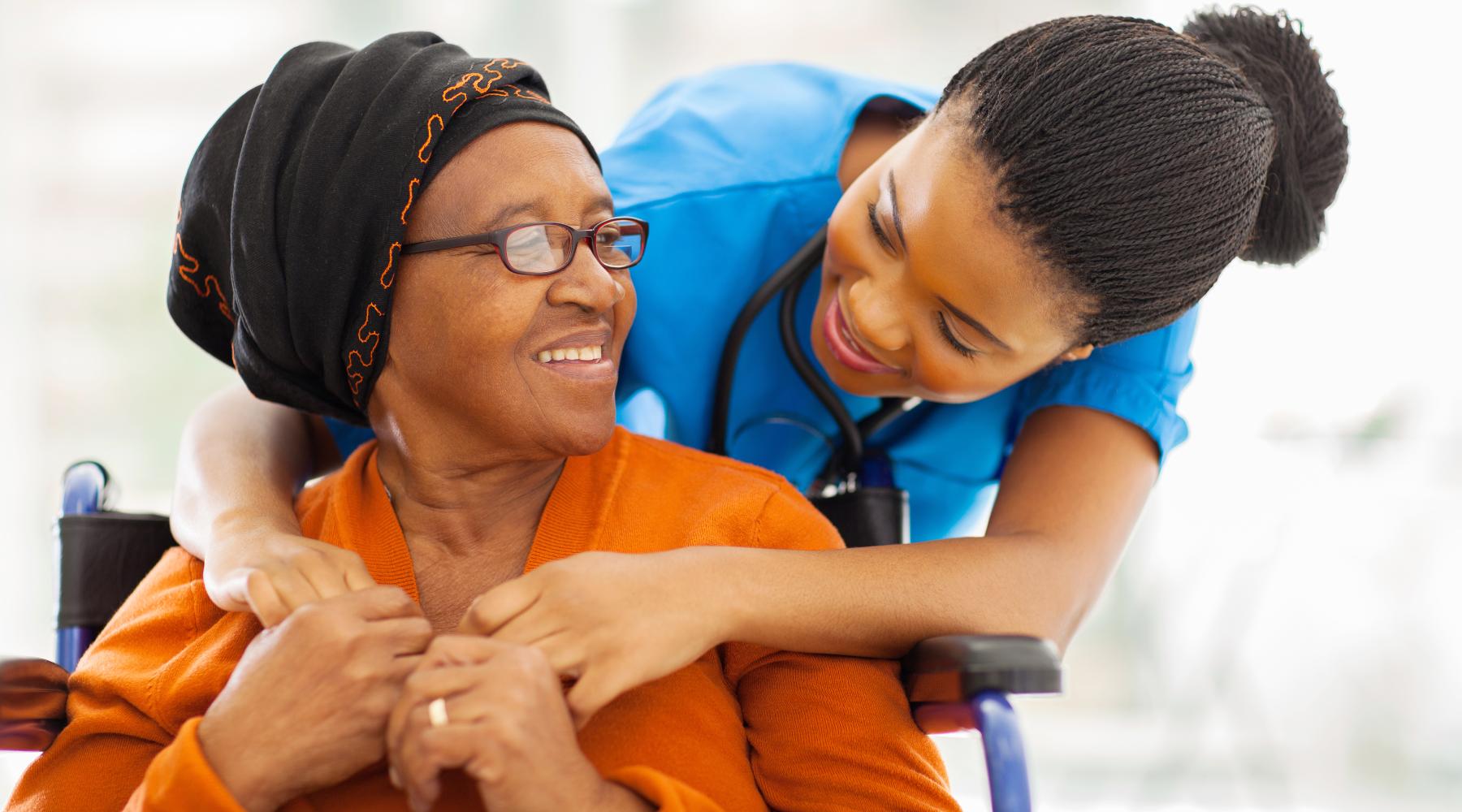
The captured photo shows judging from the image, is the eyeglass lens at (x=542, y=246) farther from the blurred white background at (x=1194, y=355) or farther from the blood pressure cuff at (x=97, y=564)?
the blurred white background at (x=1194, y=355)

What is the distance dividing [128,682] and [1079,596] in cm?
99

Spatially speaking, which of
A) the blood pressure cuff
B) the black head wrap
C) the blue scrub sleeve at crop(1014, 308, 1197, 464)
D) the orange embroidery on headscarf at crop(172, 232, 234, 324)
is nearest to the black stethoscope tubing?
the blue scrub sleeve at crop(1014, 308, 1197, 464)

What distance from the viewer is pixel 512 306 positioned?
116 centimetres

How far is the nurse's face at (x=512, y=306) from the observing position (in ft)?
3.82

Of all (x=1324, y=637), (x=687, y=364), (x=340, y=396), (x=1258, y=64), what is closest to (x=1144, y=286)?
(x=1258, y=64)

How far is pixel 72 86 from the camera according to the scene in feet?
10.2

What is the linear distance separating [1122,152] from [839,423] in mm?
535

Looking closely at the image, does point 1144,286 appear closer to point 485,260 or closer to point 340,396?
point 485,260

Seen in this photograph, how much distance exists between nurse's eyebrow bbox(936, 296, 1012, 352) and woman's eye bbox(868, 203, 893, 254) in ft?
0.28

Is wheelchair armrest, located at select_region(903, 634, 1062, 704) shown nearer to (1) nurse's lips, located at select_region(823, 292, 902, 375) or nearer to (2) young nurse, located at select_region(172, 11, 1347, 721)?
(2) young nurse, located at select_region(172, 11, 1347, 721)

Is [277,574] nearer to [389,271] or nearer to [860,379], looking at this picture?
[389,271]

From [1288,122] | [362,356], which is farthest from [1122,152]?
[362,356]

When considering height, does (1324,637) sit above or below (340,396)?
below

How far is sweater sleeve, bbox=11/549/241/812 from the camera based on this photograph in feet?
3.73
